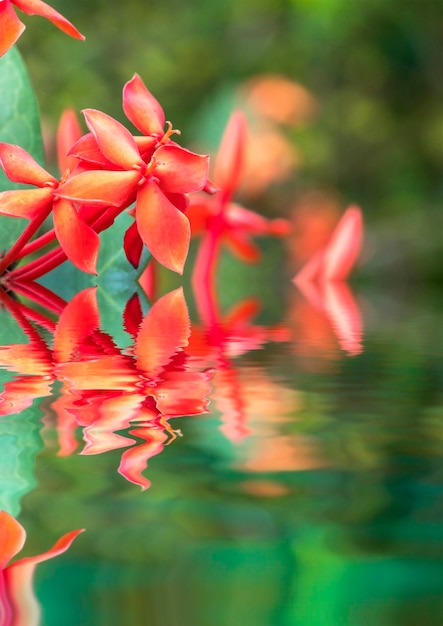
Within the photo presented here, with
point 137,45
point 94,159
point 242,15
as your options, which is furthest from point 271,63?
point 94,159

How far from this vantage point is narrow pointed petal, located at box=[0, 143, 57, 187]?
0.34 meters

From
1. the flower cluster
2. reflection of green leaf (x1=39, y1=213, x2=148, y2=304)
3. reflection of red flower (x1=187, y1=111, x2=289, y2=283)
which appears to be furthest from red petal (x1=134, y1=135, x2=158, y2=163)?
reflection of red flower (x1=187, y1=111, x2=289, y2=283)

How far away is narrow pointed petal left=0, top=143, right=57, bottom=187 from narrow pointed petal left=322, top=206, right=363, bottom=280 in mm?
325

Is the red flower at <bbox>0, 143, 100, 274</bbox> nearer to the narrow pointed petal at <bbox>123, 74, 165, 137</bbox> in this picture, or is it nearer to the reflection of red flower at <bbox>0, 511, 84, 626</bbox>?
the narrow pointed petal at <bbox>123, 74, 165, 137</bbox>

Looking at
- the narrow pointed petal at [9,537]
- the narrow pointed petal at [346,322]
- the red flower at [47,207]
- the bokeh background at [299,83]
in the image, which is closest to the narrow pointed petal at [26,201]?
the red flower at [47,207]

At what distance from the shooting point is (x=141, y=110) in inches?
13.9

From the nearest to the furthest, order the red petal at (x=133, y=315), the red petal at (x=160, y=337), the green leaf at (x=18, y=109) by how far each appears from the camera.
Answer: the red petal at (x=160, y=337)
the red petal at (x=133, y=315)
the green leaf at (x=18, y=109)

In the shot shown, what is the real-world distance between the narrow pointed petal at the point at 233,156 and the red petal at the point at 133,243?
0.22 metres

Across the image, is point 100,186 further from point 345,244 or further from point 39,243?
point 345,244

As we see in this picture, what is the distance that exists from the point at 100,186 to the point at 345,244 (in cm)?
38

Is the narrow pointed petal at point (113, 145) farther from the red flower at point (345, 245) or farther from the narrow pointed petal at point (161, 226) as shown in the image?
the red flower at point (345, 245)

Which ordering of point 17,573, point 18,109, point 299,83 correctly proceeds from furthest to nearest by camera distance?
point 299,83
point 18,109
point 17,573

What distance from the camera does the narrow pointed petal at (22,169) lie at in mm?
338

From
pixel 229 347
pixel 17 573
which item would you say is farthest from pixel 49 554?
pixel 229 347
